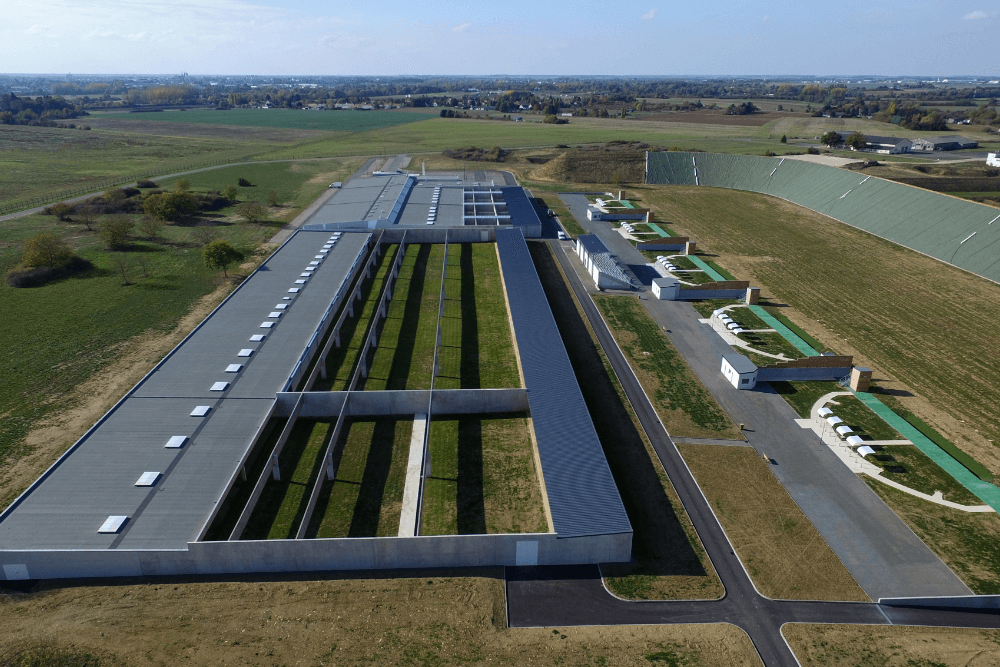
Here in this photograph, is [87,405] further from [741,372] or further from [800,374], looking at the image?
[800,374]

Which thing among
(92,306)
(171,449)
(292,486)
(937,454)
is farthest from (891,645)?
(92,306)

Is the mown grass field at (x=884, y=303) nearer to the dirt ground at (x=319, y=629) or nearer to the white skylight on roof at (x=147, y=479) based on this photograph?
the dirt ground at (x=319, y=629)

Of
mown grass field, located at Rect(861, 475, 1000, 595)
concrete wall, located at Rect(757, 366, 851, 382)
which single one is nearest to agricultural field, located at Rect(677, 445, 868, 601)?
mown grass field, located at Rect(861, 475, 1000, 595)

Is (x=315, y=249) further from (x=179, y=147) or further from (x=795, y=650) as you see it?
(x=179, y=147)

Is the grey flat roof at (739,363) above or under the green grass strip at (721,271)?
under

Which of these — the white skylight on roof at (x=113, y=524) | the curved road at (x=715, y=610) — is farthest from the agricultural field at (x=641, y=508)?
the white skylight on roof at (x=113, y=524)

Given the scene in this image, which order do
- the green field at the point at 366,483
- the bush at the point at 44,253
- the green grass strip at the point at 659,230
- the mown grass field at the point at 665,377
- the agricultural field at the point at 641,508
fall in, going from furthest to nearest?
the green grass strip at the point at 659,230 → the bush at the point at 44,253 → the mown grass field at the point at 665,377 → the green field at the point at 366,483 → the agricultural field at the point at 641,508
